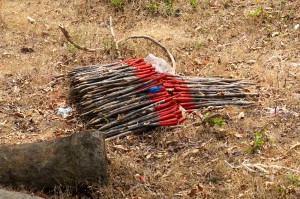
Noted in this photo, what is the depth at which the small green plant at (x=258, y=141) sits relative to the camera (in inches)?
202

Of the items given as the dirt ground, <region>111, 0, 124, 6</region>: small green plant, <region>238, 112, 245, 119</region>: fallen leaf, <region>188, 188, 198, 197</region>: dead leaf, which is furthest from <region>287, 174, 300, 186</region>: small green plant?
<region>111, 0, 124, 6</region>: small green plant

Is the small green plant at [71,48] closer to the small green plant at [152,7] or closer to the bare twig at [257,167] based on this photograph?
the small green plant at [152,7]

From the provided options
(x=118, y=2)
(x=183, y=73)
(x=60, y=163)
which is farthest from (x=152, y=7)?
(x=60, y=163)

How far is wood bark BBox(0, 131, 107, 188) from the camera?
14.8ft

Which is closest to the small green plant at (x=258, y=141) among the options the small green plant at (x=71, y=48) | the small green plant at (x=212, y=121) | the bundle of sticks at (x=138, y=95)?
the small green plant at (x=212, y=121)

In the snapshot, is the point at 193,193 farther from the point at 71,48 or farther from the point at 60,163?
the point at 71,48

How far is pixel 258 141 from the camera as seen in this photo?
202 inches

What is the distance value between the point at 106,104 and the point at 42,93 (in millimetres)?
1400

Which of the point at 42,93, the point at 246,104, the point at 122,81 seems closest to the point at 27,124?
the point at 42,93

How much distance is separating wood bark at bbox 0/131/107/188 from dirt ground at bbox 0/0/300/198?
0.17 meters

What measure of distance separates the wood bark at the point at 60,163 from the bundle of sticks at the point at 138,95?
Answer: 1018 millimetres

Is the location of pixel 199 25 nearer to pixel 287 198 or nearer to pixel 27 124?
pixel 27 124

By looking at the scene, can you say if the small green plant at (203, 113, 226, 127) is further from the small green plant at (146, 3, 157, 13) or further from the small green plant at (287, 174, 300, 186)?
the small green plant at (146, 3, 157, 13)

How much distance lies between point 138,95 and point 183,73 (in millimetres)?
1367
